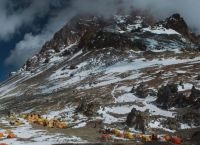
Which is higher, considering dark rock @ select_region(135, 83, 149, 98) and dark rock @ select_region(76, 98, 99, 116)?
dark rock @ select_region(135, 83, 149, 98)

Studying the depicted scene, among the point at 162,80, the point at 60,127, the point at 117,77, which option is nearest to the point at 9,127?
the point at 60,127

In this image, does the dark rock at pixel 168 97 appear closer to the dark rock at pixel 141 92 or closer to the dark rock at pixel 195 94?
the dark rock at pixel 195 94

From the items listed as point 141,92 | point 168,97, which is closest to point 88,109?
point 168,97

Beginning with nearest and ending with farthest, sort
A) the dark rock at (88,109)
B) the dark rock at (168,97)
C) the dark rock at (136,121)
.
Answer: the dark rock at (136,121)
the dark rock at (88,109)
the dark rock at (168,97)

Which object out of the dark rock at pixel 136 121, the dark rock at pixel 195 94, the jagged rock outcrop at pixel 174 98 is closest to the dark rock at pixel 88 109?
the dark rock at pixel 136 121

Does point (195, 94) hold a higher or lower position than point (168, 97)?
higher

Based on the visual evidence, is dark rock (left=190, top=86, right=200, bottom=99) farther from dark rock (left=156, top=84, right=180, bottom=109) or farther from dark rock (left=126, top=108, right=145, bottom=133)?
dark rock (left=126, top=108, right=145, bottom=133)

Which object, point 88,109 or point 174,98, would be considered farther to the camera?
point 174,98

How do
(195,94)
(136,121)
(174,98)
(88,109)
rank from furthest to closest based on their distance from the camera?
1. (174,98)
2. (88,109)
3. (195,94)
4. (136,121)

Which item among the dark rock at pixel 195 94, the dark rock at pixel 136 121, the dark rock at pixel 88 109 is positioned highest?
the dark rock at pixel 195 94

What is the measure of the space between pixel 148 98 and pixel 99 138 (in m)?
49.9

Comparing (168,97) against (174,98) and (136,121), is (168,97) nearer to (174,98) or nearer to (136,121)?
(174,98)

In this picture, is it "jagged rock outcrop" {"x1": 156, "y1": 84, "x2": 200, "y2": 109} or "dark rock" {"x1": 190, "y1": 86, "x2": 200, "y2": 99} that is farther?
"dark rock" {"x1": 190, "y1": 86, "x2": 200, "y2": 99}

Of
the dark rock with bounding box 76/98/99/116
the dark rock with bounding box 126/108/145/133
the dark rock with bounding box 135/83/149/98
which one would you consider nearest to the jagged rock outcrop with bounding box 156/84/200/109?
the dark rock with bounding box 135/83/149/98
